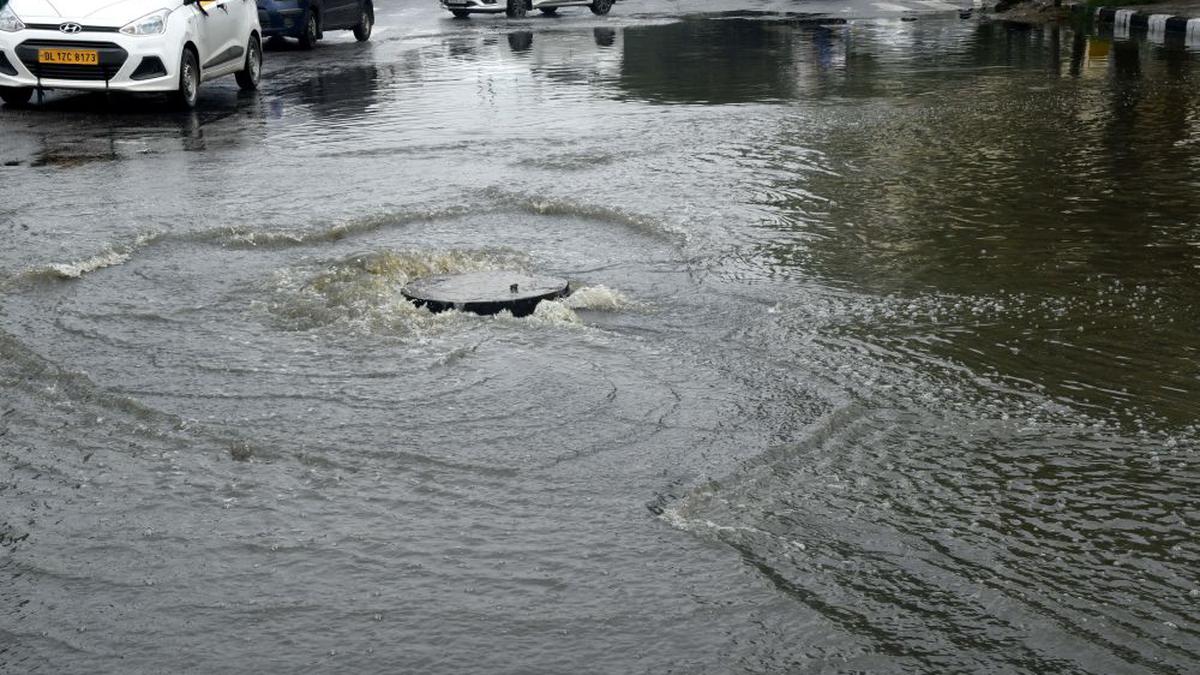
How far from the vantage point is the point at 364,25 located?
2433 centimetres

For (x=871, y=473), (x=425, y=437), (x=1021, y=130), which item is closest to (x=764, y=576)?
(x=871, y=473)

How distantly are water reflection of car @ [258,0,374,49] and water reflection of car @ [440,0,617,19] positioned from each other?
18.9 ft

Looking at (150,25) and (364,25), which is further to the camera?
(364,25)

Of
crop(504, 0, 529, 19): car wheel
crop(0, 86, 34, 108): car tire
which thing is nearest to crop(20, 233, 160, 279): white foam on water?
crop(0, 86, 34, 108): car tire

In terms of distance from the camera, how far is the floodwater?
3479mm

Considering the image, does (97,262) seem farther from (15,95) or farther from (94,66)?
(15,95)

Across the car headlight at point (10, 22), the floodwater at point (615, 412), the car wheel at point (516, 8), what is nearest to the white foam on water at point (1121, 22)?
the floodwater at point (615, 412)

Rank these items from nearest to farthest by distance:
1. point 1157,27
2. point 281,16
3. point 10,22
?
point 10,22
point 1157,27
point 281,16

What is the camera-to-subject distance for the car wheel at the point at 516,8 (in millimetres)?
31109

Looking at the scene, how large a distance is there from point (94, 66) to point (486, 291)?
8488mm

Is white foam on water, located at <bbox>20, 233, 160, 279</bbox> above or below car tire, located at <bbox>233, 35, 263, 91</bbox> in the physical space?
below

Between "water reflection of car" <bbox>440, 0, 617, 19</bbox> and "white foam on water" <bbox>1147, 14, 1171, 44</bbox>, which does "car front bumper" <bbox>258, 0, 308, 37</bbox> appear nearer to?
"water reflection of car" <bbox>440, 0, 617, 19</bbox>

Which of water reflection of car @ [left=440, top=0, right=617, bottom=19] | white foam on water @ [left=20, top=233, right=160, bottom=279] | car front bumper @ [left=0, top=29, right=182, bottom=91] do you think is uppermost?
water reflection of car @ [left=440, top=0, right=617, bottom=19]

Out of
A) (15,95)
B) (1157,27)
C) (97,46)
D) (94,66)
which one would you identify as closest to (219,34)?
(97,46)
